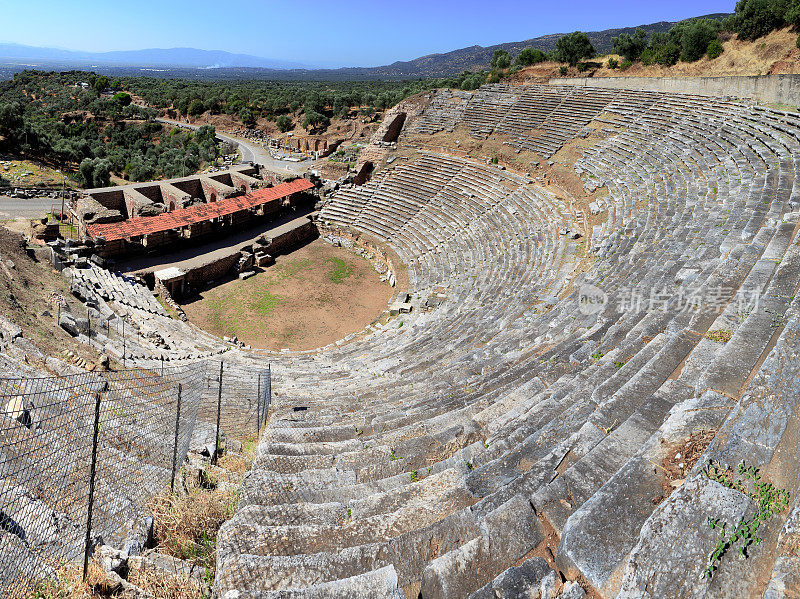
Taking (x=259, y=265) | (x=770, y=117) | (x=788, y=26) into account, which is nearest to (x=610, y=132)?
(x=770, y=117)

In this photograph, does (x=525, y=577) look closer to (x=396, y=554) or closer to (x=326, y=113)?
(x=396, y=554)

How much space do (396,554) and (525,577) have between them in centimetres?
98

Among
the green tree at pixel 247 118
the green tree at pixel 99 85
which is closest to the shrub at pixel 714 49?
the green tree at pixel 247 118

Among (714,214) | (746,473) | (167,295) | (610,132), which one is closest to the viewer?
(746,473)

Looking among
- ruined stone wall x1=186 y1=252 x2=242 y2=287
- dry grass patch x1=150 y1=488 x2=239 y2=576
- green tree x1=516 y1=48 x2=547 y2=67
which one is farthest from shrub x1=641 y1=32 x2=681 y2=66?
dry grass patch x1=150 y1=488 x2=239 y2=576

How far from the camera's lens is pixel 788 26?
28.1 metres

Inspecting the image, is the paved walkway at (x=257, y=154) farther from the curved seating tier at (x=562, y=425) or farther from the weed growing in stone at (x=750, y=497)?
the weed growing in stone at (x=750, y=497)

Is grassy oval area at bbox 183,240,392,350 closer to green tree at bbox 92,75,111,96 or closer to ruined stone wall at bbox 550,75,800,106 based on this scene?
ruined stone wall at bbox 550,75,800,106

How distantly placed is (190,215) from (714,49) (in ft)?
109

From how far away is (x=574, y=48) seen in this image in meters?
38.0

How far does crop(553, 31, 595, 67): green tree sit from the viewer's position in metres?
37.9

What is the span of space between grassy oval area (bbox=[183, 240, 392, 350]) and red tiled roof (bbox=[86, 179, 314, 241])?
154 inches

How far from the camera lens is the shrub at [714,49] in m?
30.1

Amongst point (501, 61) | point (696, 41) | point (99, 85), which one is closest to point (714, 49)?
point (696, 41)
